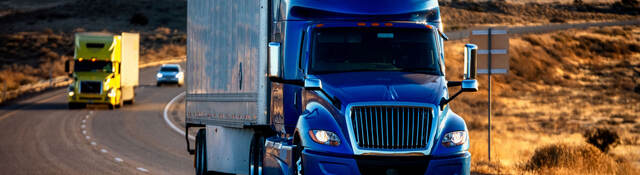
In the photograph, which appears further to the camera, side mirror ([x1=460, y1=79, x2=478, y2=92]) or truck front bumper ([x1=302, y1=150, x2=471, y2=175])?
side mirror ([x1=460, y1=79, x2=478, y2=92])

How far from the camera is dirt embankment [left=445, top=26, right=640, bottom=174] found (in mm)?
28308

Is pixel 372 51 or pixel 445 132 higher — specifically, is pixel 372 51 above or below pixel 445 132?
above

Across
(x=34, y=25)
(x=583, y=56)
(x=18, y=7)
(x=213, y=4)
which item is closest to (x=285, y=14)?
(x=213, y=4)

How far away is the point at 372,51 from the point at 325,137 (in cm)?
175

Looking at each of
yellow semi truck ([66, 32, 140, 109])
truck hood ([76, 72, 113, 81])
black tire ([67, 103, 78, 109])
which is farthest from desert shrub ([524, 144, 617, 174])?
black tire ([67, 103, 78, 109])

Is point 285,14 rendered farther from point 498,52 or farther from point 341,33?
point 498,52

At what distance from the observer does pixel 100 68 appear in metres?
40.5

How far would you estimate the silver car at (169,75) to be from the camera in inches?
2229

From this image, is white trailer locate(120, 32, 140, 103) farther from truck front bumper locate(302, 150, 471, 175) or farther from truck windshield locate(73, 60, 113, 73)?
truck front bumper locate(302, 150, 471, 175)

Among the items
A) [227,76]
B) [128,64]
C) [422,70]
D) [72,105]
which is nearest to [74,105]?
[72,105]

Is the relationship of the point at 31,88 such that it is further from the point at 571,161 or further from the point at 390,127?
the point at 390,127

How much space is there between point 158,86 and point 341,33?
47.2 m

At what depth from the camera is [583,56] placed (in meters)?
85.3

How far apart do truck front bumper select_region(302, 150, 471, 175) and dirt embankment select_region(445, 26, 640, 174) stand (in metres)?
7.86
